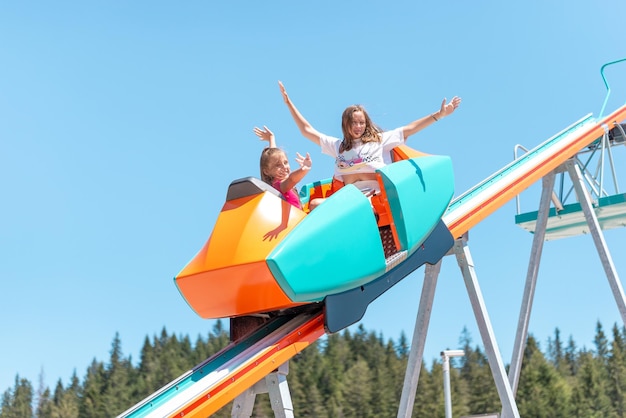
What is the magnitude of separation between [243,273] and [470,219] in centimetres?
254

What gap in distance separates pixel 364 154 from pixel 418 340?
221cm

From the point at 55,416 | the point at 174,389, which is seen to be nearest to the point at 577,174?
the point at 174,389

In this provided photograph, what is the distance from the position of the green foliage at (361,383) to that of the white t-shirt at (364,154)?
4195cm

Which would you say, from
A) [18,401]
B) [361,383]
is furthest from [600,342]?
[18,401]

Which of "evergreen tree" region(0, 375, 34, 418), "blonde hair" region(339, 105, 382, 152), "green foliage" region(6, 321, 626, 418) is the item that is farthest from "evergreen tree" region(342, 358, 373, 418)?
"blonde hair" region(339, 105, 382, 152)

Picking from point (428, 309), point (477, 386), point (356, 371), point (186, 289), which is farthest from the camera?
point (356, 371)

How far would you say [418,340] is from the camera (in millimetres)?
7895

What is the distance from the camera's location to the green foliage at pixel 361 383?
49.7 m

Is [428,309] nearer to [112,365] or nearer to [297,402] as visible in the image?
[297,402]

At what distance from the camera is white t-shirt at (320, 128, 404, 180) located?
640 cm

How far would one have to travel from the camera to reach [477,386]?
49312mm

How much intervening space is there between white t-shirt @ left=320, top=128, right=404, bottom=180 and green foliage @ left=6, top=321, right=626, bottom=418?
138 ft

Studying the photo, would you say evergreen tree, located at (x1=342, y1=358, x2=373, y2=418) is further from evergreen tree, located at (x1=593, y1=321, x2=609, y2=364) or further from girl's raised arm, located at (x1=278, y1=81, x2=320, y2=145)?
girl's raised arm, located at (x1=278, y1=81, x2=320, y2=145)

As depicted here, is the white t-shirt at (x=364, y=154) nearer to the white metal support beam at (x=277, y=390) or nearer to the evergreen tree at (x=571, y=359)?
the white metal support beam at (x=277, y=390)
